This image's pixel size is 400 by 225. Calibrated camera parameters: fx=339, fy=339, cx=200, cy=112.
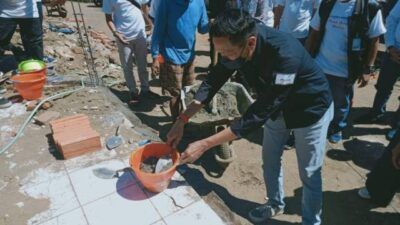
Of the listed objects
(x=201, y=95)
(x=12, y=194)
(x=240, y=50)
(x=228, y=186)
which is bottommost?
(x=228, y=186)

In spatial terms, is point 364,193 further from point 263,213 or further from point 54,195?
point 54,195

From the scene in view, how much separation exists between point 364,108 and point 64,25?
748 centimetres

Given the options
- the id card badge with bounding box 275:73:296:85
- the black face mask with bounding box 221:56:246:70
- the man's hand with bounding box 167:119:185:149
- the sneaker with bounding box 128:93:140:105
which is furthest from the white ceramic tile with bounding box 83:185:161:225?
the sneaker with bounding box 128:93:140:105

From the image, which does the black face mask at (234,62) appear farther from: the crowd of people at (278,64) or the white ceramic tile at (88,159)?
the white ceramic tile at (88,159)

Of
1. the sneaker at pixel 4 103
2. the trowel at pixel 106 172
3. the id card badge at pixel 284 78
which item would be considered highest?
the id card badge at pixel 284 78

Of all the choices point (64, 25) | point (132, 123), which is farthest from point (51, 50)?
point (132, 123)

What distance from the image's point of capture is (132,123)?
403 cm

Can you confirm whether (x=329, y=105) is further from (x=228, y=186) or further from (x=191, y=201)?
(x=228, y=186)

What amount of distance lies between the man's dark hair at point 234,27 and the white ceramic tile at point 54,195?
6.08 feet

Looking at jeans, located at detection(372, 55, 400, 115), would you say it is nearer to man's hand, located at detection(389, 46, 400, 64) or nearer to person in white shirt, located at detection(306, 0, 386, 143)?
man's hand, located at detection(389, 46, 400, 64)

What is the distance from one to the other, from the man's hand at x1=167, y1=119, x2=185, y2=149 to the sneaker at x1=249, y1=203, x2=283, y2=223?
41.5 inches

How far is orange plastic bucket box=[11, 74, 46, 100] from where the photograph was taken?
419 centimetres

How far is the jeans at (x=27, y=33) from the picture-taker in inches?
192

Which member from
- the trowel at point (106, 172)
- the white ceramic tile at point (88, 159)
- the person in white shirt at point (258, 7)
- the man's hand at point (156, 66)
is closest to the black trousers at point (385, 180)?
the trowel at point (106, 172)
